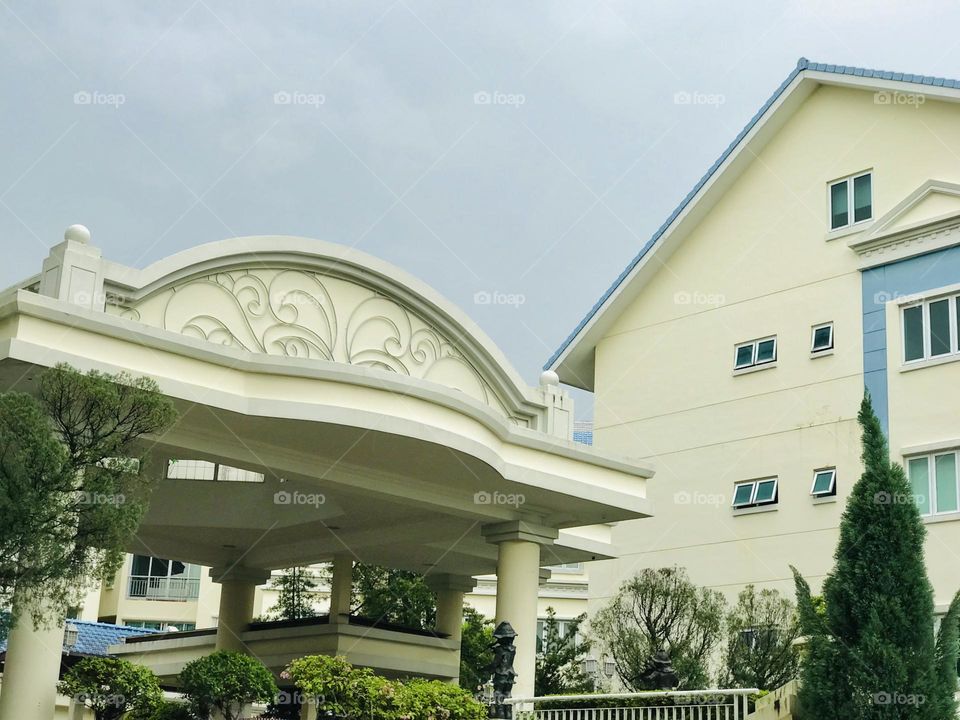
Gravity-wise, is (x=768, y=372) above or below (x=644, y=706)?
above

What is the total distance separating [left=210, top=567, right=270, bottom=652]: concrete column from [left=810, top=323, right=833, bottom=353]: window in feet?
34.0

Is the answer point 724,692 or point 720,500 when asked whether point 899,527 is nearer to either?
point 724,692

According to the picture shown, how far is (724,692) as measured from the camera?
1253 centimetres

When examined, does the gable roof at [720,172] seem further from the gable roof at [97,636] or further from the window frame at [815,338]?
the gable roof at [97,636]

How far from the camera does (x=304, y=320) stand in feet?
48.1

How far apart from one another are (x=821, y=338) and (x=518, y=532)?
8.35m

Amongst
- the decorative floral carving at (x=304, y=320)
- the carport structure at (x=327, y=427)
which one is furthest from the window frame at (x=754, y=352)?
the decorative floral carving at (x=304, y=320)

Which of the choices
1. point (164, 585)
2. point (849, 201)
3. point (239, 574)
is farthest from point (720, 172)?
point (164, 585)

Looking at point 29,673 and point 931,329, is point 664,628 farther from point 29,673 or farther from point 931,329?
point 29,673

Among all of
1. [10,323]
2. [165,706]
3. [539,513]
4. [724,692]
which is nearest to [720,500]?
[539,513]

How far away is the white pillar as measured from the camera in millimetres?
21125

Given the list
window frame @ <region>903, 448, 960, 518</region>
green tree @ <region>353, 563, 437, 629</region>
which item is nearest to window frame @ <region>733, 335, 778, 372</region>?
window frame @ <region>903, 448, 960, 518</region>

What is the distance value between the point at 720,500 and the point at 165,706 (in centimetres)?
1233

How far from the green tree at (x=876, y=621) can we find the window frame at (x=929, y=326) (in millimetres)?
6499
